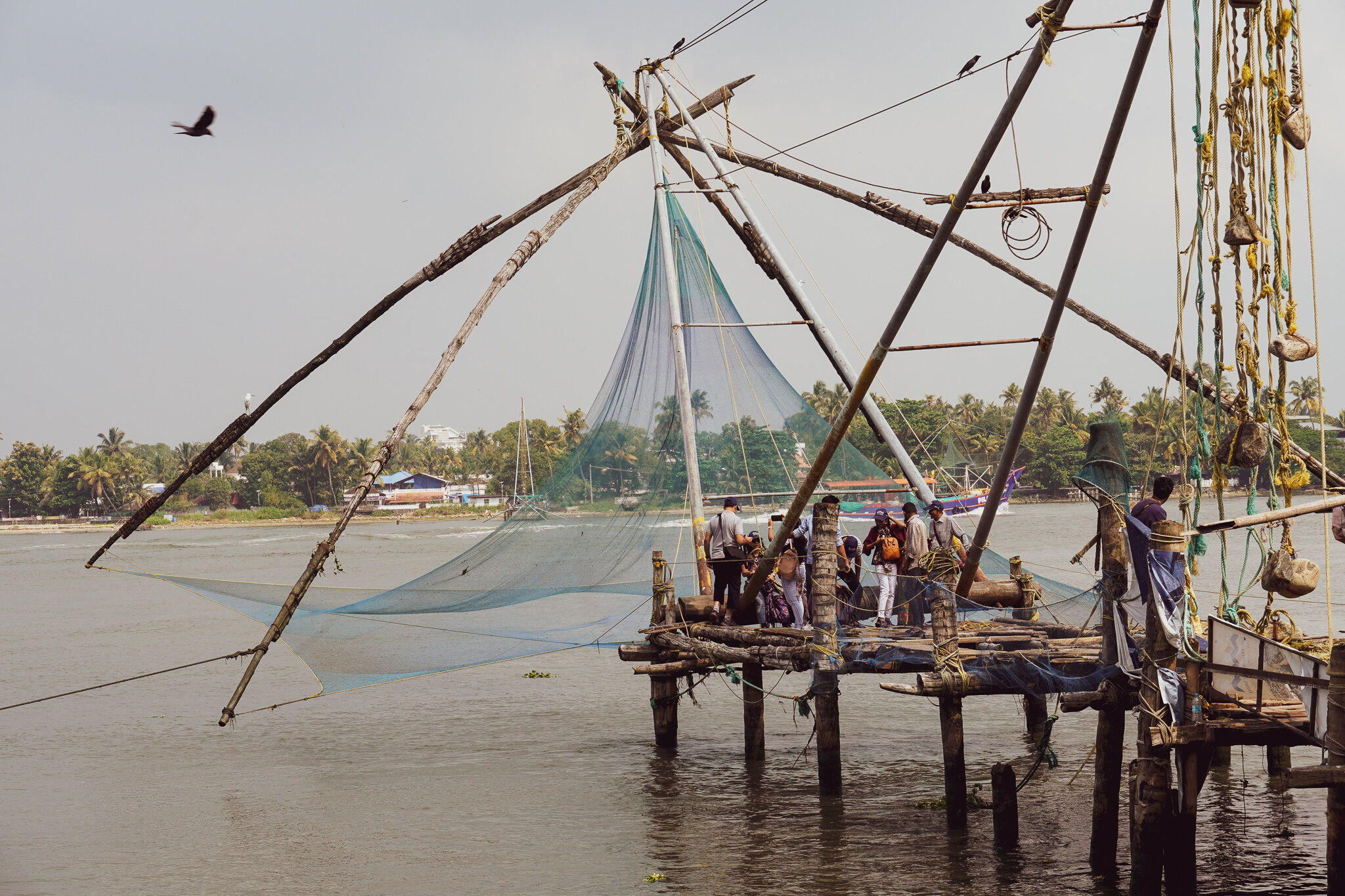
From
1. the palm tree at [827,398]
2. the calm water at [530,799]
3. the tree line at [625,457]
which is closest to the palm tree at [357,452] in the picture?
the tree line at [625,457]

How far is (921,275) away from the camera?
356 inches

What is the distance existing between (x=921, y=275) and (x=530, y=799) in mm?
7402

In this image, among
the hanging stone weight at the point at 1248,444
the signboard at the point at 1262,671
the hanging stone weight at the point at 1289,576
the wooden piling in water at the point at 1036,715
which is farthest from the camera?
the wooden piling in water at the point at 1036,715

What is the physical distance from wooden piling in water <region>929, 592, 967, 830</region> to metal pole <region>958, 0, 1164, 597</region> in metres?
0.71

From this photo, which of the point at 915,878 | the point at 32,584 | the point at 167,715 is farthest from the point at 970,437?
the point at 915,878

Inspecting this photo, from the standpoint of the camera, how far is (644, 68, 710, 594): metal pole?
42.3 feet

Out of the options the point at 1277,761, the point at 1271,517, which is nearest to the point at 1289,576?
the point at 1271,517

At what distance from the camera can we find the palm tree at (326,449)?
110m

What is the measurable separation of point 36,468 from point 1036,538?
96968 millimetres

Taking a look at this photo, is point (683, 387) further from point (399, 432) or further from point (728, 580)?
point (399, 432)

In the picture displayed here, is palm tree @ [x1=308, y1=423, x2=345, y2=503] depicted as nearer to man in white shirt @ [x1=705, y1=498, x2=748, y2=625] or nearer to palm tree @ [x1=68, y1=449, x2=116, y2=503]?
palm tree @ [x1=68, y1=449, x2=116, y2=503]

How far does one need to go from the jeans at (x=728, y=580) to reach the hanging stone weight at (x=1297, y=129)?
279 inches

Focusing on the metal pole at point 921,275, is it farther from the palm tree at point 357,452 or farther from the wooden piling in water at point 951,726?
the palm tree at point 357,452

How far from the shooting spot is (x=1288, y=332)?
24.8 ft
